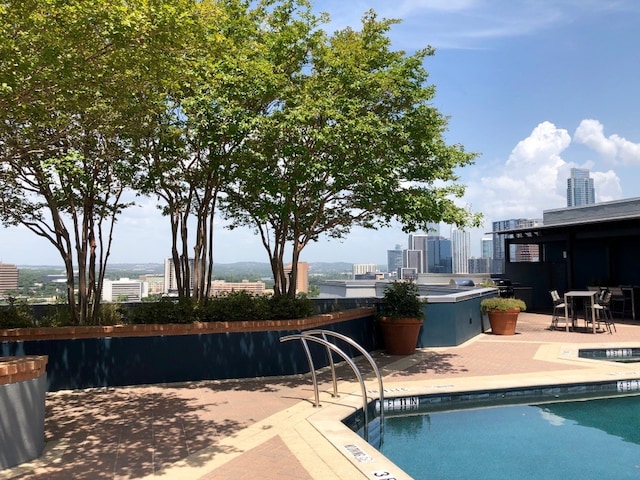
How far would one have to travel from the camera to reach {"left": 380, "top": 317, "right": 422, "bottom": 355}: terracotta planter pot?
31.9 feet

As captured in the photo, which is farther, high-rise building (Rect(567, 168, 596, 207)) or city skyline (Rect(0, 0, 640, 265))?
high-rise building (Rect(567, 168, 596, 207))

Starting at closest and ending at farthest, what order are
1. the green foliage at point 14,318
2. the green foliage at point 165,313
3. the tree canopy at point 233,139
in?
the tree canopy at point 233,139
the green foliage at point 14,318
the green foliage at point 165,313

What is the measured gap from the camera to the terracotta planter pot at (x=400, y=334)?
973 centimetres

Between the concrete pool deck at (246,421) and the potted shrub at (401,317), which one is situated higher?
the potted shrub at (401,317)

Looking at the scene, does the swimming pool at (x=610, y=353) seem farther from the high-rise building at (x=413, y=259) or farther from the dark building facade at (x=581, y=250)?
the high-rise building at (x=413, y=259)

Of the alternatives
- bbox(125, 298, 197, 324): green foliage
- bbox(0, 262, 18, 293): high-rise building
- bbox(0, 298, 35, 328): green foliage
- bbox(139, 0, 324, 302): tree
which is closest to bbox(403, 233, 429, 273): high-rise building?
bbox(139, 0, 324, 302): tree

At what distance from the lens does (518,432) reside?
5.94 meters

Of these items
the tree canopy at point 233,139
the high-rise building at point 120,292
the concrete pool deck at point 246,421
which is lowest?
the concrete pool deck at point 246,421

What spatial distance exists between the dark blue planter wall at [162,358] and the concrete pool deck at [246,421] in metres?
0.19

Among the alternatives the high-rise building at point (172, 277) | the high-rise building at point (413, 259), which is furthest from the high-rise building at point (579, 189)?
the high-rise building at point (172, 277)

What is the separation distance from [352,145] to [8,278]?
6763 millimetres

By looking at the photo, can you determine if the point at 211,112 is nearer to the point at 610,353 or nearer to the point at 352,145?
the point at 352,145

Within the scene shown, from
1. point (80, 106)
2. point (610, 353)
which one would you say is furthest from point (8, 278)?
point (610, 353)

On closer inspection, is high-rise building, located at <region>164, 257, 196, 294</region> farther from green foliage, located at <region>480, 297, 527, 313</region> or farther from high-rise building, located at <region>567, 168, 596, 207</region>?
high-rise building, located at <region>567, 168, 596, 207</region>
